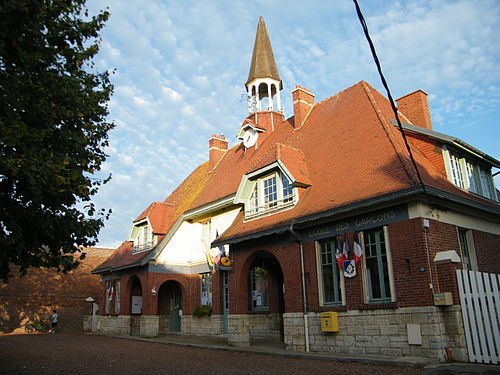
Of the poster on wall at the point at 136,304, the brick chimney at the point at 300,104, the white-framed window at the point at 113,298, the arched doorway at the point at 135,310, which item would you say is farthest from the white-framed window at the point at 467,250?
the white-framed window at the point at 113,298

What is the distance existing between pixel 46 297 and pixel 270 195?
21.2 m

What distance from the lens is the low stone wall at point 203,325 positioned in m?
20.7

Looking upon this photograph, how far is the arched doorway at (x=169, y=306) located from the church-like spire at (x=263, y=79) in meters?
10.9

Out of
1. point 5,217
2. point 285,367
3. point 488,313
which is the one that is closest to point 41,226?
point 5,217

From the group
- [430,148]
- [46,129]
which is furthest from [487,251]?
[46,129]

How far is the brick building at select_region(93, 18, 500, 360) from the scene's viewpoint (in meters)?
11.8

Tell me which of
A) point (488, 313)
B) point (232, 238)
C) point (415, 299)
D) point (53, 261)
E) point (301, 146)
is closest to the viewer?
point (53, 261)

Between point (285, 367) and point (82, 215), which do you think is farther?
point (285, 367)

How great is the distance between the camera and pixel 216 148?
1077 inches

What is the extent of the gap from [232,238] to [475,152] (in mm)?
8913

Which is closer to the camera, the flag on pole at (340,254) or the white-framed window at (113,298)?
the flag on pole at (340,254)

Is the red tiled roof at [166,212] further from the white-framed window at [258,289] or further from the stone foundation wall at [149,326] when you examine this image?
the white-framed window at [258,289]

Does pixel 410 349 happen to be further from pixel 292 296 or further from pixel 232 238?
pixel 232 238

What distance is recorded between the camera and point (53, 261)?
9.97 m
